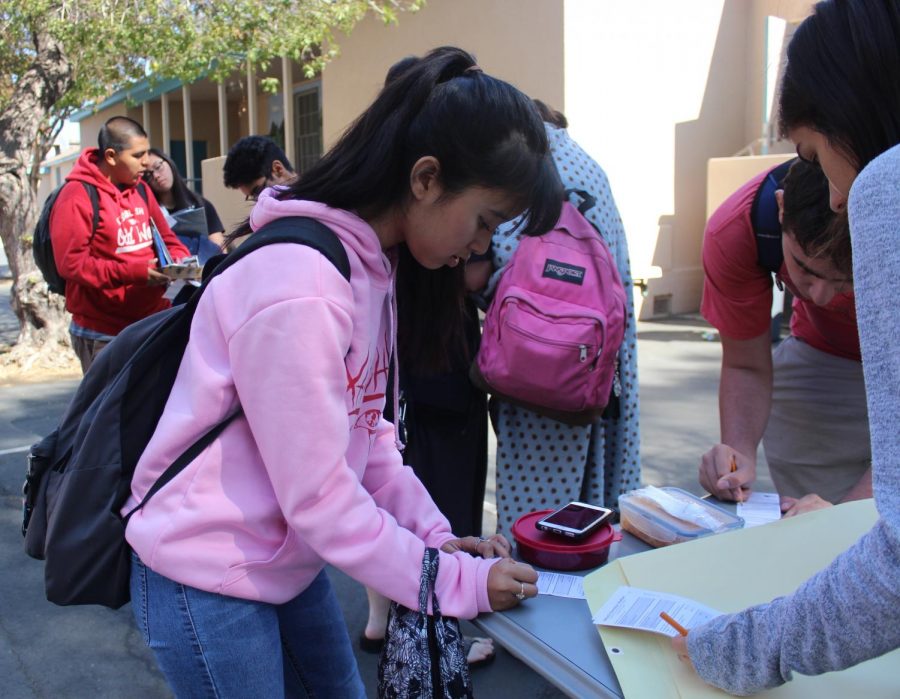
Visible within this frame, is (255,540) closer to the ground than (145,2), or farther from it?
closer to the ground

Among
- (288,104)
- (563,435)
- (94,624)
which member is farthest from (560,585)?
(288,104)

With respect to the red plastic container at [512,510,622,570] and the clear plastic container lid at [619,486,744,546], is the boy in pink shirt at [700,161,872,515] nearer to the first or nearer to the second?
the clear plastic container lid at [619,486,744,546]

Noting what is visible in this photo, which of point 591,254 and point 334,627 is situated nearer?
point 334,627

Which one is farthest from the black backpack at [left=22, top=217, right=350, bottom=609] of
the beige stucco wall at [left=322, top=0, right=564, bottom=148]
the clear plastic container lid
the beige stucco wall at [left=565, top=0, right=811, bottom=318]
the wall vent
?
the wall vent

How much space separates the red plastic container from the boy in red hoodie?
2955 mm

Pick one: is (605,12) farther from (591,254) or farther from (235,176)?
(591,254)

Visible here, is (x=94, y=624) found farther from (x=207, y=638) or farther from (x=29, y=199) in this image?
(x=29, y=199)

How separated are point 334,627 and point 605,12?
Answer: 8.70m

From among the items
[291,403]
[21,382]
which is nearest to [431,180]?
[291,403]

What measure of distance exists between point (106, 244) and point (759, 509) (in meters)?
3.23

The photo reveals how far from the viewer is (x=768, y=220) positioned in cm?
209

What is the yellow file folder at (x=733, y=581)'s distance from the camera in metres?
1.08

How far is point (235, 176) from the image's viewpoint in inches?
165

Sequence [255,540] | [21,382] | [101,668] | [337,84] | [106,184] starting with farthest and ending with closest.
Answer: [337,84] < [21,382] < [106,184] < [101,668] < [255,540]
